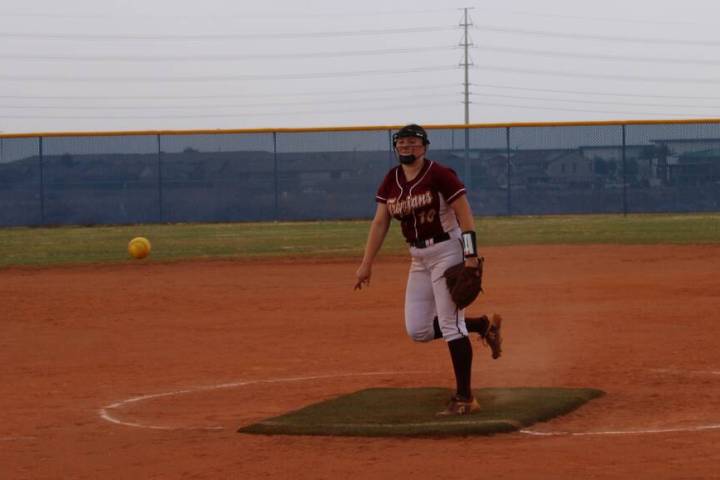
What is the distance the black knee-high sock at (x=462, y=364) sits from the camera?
7.51 meters

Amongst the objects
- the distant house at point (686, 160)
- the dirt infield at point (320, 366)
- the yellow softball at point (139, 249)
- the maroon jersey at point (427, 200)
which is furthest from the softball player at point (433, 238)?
the distant house at point (686, 160)

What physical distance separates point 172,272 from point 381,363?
9399 mm

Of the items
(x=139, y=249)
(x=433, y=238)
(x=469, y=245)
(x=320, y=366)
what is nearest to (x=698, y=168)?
(x=139, y=249)

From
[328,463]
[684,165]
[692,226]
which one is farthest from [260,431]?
[684,165]

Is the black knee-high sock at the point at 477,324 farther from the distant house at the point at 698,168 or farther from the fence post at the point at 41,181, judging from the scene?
the fence post at the point at 41,181

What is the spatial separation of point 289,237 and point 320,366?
669 inches

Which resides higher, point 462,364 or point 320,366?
point 462,364

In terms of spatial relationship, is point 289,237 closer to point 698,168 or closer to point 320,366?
point 698,168

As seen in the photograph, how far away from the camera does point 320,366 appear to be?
10195 mm

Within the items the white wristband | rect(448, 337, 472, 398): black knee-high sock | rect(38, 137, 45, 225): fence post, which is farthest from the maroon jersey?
rect(38, 137, 45, 225): fence post

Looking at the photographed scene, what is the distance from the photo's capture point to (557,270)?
1786 centimetres

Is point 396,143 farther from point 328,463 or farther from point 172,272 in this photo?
point 172,272

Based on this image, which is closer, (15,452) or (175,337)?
(15,452)

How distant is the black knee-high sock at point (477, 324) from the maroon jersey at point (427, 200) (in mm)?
752
